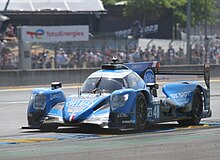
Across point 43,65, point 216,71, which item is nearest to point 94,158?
point 43,65

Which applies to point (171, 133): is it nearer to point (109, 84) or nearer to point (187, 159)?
point (109, 84)

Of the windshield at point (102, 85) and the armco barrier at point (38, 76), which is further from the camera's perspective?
the armco barrier at point (38, 76)

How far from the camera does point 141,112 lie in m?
14.4

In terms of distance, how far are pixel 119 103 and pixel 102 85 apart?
1.02 meters

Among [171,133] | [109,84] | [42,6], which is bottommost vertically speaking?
[171,133]

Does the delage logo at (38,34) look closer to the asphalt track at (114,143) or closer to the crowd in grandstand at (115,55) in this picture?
the crowd in grandstand at (115,55)

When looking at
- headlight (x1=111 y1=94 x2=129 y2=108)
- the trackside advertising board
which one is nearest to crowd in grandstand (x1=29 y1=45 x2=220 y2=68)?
the trackside advertising board

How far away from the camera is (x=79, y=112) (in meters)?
13.8

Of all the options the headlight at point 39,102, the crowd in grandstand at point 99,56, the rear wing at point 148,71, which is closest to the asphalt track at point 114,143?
the headlight at point 39,102

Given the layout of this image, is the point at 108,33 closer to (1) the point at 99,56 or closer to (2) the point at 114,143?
(1) the point at 99,56

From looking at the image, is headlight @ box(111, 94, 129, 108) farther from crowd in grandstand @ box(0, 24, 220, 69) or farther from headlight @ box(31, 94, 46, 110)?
crowd in grandstand @ box(0, 24, 220, 69)

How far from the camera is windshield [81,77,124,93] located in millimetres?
14688

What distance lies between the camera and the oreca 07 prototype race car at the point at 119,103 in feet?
45.4

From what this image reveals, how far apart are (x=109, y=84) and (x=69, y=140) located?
2.29 metres
